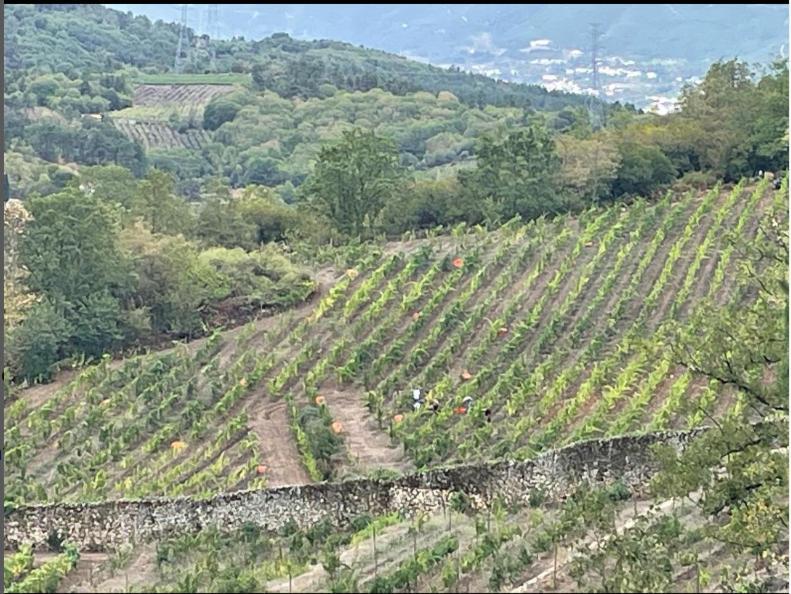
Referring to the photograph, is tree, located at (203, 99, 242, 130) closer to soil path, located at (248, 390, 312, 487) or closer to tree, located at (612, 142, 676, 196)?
tree, located at (612, 142, 676, 196)

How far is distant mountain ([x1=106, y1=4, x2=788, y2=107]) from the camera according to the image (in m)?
43.7

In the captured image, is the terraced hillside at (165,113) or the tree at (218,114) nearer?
the terraced hillside at (165,113)

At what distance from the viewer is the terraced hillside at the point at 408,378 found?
13.6 meters

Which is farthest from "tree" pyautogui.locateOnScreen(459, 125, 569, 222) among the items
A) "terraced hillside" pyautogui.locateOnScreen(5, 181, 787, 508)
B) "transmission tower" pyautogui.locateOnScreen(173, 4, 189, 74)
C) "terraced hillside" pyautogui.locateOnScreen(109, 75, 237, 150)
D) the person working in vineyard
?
"transmission tower" pyautogui.locateOnScreen(173, 4, 189, 74)

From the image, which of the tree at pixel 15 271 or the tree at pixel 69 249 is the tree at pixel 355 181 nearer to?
the tree at pixel 69 249

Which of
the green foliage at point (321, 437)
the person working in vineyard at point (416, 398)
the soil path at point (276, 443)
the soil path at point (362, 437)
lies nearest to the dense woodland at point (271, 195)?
the soil path at point (276, 443)

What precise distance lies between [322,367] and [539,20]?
33.9 m

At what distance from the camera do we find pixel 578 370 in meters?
15.7

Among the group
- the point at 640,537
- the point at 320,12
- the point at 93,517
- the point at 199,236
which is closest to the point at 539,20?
the point at 320,12

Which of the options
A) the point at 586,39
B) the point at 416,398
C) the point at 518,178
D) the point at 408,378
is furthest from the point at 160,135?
the point at 416,398

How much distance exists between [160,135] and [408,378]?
138ft

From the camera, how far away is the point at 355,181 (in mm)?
Result: 25547

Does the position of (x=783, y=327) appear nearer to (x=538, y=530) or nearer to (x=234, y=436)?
(x=538, y=530)

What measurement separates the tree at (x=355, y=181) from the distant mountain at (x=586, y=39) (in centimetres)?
1845
